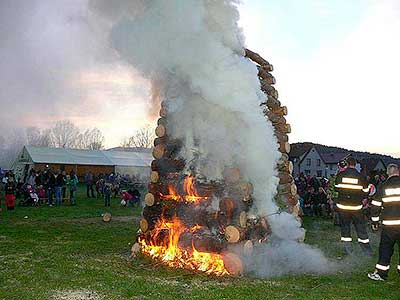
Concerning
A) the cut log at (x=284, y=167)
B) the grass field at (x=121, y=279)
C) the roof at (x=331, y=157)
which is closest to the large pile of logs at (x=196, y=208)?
the grass field at (x=121, y=279)

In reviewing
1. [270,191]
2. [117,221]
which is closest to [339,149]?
[117,221]

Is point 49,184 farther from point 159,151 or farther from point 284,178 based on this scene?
point 284,178

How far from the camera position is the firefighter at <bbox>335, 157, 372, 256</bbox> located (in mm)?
8844

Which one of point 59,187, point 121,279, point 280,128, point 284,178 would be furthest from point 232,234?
point 59,187

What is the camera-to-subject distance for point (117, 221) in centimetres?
1468

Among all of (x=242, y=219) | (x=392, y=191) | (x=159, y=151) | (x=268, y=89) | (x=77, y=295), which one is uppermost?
(x=268, y=89)

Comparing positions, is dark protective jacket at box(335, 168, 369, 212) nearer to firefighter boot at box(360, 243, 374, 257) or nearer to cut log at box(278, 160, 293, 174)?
firefighter boot at box(360, 243, 374, 257)

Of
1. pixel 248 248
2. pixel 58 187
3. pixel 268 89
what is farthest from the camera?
pixel 58 187

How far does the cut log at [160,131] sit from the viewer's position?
29.5 ft

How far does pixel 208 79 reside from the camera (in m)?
7.75

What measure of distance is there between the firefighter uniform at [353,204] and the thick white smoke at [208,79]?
43.3 inches

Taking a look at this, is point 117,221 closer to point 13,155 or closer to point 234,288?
point 234,288

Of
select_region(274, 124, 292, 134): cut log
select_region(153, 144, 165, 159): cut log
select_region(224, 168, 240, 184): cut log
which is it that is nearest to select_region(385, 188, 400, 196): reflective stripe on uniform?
select_region(224, 168, 240, 184): cut log

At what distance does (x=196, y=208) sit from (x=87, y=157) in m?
29.8
